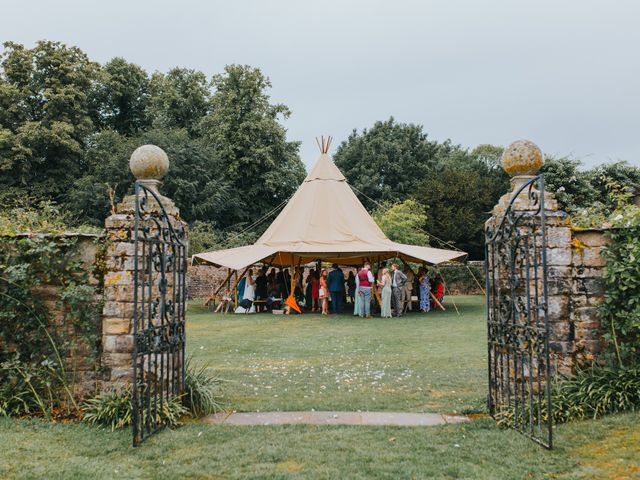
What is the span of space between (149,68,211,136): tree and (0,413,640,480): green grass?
30.3 m

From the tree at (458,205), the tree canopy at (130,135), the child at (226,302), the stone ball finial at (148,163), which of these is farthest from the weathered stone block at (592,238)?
the tree at (458,205)

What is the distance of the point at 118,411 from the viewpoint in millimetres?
4797

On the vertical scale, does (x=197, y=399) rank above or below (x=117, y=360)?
below

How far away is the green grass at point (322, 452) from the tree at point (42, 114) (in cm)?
2325

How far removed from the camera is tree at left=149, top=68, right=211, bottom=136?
1309 inches

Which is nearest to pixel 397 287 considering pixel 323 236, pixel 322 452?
pixel 323 236

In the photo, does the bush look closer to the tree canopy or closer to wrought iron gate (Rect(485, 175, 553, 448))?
wrought iron gate (Rect(485, 175, 553, 448))

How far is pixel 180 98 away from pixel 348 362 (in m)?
29.2

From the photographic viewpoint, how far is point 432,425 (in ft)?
15.6

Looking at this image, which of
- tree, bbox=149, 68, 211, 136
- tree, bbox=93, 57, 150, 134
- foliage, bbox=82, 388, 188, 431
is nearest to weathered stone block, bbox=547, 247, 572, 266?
foliage, bbox=82, 388, 188, 431

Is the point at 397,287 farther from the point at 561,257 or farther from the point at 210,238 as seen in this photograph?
the point at 210,238

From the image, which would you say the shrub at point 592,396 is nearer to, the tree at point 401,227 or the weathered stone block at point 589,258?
the weathered stone block at point 589,258

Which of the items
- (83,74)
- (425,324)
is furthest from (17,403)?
(83,74)

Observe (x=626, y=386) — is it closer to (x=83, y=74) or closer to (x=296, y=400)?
(x=296, y=400)
